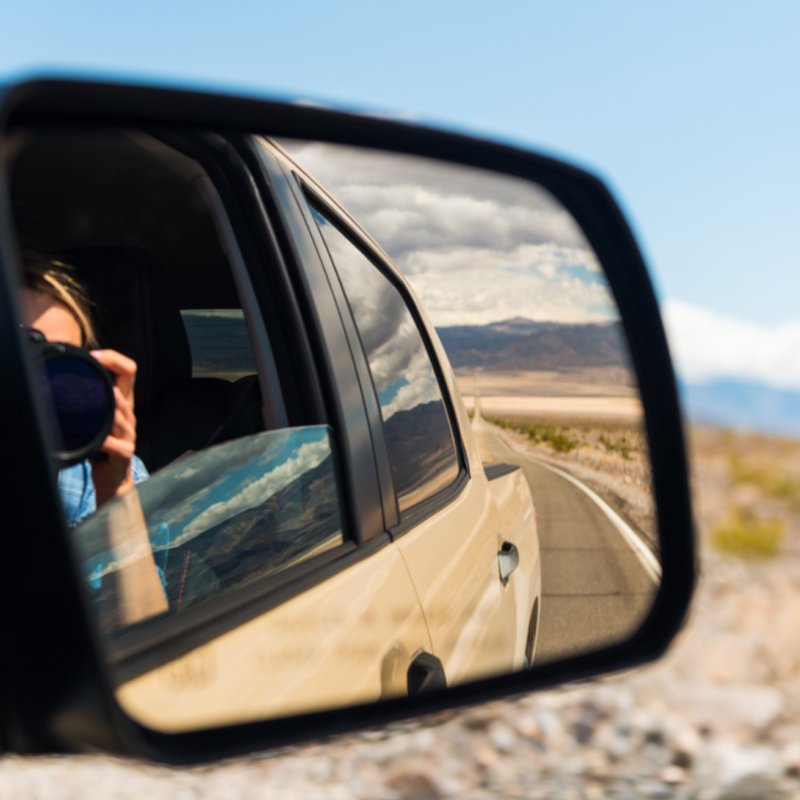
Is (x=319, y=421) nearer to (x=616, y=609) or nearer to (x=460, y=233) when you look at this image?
(x=460, y=233)

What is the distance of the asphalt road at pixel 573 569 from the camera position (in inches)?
72.5

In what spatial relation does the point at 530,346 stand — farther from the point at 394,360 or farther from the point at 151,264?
the point at 151,264

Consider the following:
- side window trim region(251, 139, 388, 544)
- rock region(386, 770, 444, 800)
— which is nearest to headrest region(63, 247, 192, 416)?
side window trim region(251, 139, 388, 544)

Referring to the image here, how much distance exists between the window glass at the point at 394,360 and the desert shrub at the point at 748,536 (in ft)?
50.0

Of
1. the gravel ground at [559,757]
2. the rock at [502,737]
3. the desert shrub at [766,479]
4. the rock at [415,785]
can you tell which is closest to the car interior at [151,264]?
the gravel ground at [559,757]

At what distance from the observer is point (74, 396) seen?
A: 4.29ft

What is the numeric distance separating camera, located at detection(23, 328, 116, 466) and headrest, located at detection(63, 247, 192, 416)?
2.68ft

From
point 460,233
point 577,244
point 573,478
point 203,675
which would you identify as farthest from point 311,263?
point 203,675

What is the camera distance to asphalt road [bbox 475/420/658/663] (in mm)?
1842

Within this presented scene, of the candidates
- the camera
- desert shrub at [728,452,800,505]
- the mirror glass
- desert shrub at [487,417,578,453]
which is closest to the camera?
the camera

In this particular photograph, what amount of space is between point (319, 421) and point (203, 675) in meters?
0.69

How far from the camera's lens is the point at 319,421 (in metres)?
1.96

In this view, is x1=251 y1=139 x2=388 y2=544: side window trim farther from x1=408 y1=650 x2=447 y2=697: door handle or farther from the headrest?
the headrest

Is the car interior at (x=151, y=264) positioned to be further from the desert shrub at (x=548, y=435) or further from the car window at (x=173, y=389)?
the desert shrub at (x=548, y=435)
